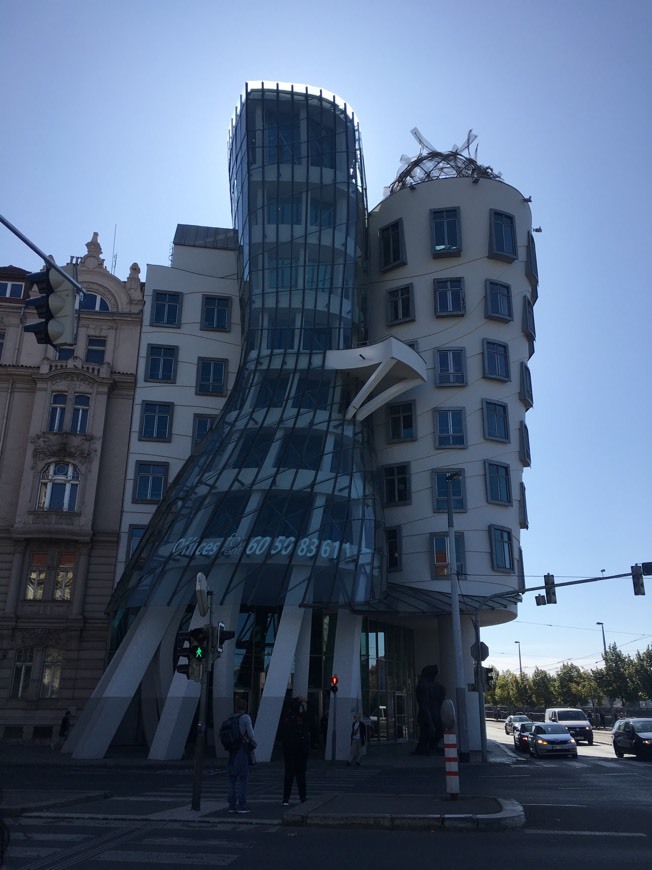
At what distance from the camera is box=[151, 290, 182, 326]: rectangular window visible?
43344 mm

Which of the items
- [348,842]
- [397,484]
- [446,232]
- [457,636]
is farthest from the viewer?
[446,232]

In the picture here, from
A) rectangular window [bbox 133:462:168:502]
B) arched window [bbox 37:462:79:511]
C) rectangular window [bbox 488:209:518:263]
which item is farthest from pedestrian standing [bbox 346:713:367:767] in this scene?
rectangular window [bbox 488:209:518:263]

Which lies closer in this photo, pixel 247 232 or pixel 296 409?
pixel 296 409

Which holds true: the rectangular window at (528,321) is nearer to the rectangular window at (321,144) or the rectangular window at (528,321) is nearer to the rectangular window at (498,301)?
the rectangular window at (498,301)

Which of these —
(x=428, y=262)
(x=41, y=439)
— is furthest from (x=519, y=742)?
(x=41, y=439)

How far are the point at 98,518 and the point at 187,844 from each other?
31.4 meters

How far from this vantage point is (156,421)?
1636 inches

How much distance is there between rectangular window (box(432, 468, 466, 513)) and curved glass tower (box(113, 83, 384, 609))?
3368 millimetres

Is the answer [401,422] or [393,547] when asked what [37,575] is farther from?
→ [401,422]

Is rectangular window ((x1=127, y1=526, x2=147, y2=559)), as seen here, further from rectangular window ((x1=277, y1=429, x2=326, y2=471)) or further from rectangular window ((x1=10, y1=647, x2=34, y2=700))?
rectangular window ((x1=277, y1=429, x2=326, y2=471))

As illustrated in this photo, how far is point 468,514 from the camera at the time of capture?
3762 centimetres

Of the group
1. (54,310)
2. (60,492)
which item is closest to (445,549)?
(60,492)

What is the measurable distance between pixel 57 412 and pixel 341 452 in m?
16.2

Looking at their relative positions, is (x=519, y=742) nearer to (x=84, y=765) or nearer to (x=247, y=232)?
(x=84, y=765)
